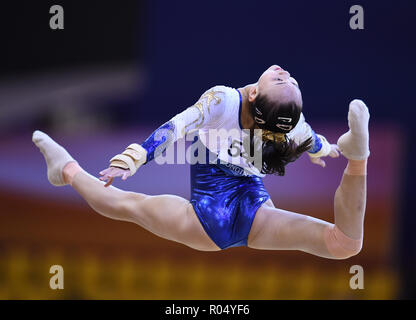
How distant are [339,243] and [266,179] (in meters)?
2.04

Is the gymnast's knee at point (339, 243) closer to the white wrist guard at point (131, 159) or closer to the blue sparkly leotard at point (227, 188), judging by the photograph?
the blue sparkly leotard at point (227, 188)

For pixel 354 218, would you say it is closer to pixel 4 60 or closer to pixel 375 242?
pixel 375 242

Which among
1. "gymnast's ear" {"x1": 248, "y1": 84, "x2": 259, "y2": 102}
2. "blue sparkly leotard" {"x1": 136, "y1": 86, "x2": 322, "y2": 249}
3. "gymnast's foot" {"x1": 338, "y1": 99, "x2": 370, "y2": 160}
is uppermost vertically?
"gymnast's ear" {"x1": 248, "y1": 84, "x2": 259, "y2": 102}

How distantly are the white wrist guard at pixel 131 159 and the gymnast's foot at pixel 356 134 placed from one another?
86cm

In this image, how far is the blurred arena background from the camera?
444 cm

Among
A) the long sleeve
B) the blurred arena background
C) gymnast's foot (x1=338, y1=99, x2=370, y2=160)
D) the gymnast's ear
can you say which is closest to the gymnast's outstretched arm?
gymnast's foot (x1=338, y1=99, x2=370, y2=160)

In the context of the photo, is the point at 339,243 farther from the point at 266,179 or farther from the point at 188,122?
the point at 266,179

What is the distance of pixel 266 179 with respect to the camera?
15.3 ft

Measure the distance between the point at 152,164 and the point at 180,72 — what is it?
732 millimetres

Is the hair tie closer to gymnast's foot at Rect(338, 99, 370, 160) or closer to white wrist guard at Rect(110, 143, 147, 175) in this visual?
gymnast's foot at Rect(338, 99, 370, 160)

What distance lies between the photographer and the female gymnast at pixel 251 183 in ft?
8.25

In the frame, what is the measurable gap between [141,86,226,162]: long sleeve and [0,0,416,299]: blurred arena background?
161 cm

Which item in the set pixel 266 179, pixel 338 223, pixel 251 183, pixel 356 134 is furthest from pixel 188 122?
pixel 266 179

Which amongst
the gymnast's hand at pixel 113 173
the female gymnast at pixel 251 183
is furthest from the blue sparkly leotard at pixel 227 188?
the gymnast's hand at pixel 113 173
